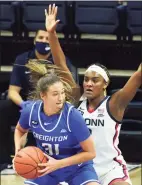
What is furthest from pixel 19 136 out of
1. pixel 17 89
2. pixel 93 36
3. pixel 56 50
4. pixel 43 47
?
pixel 93 36

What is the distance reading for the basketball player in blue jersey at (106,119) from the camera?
465 centimetres

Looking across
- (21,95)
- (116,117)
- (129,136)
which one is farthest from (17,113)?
(116,117)

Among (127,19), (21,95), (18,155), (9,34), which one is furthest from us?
(9,34)

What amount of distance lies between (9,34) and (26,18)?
0.67 metres

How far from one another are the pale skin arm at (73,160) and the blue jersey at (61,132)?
0.06 metres

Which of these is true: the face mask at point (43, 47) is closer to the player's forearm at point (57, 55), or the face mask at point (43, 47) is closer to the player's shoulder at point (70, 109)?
the player's forearm at point (57, 55)

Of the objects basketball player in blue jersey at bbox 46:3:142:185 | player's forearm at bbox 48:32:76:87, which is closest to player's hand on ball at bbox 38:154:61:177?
basketball player in blue jersey at bbox 46:3:142:185

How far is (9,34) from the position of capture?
29.4 feet

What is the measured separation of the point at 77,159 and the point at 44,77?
0.70m

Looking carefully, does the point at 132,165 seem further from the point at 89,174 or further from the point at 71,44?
the point at 89,174

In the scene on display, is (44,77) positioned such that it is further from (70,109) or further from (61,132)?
(61,132)

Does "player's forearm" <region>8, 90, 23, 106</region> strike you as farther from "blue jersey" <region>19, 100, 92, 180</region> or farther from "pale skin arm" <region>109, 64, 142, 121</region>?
"blue jersey" <region>19, 100, 92, 180</region>

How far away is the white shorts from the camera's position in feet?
15.1

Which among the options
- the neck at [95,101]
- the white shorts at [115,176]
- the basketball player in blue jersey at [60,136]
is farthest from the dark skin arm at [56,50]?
the white shorts at [115,176]
